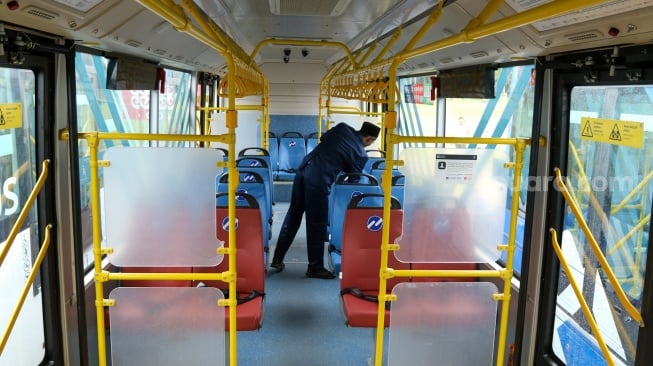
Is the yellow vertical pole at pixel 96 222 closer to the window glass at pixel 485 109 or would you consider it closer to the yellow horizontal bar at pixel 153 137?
the yellow horizontal bar at pixel 153 137

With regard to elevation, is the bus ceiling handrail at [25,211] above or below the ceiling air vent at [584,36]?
below

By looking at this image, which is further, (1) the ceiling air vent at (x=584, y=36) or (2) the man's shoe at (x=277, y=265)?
(2) the man's shoe at (x=277, y=265)

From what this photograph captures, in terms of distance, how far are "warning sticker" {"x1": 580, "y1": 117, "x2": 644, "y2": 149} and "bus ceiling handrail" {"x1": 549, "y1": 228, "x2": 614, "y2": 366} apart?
65 cm

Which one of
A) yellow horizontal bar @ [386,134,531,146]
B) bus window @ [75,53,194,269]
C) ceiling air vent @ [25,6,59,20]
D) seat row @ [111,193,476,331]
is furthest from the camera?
bus window @ [75,53,194,269]

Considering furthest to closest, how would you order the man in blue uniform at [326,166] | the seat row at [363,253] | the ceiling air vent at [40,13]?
the man in blue uniform at [326,166] < the seat row at [363,253] < the ceiling air vent at [40,13]

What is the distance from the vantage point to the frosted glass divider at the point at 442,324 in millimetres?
3189

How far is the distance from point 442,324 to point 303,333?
1.91 m

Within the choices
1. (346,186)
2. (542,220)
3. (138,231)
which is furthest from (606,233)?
(138,231)

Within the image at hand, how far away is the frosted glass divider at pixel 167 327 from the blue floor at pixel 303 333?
115 centimetres

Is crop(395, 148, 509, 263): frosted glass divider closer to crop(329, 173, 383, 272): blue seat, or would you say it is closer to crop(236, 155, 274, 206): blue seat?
crop(329, 173, 383, 272): blue seat

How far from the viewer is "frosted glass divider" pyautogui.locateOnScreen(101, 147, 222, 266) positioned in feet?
9.49

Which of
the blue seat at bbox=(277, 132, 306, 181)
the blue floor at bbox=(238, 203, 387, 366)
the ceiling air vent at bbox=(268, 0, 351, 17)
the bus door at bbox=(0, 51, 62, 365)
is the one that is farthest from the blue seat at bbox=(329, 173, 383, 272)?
the blue seat at bbox=(277, 132, 306, 181)

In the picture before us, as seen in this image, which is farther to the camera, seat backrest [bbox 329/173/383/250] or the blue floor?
seat backrest [bbox 329/173/383/250]

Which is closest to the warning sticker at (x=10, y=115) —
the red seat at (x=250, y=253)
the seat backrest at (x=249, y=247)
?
the seat backrest at (x=249, y=247)
